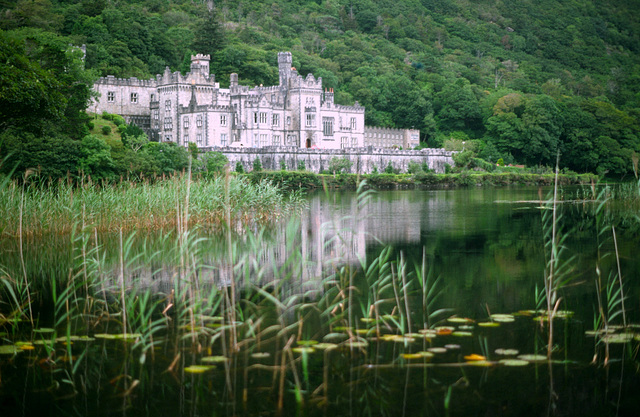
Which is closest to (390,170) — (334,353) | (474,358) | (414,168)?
(414,168)

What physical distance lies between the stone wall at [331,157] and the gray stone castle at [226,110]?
2355 millimetres

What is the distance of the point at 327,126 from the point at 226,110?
11.9 m

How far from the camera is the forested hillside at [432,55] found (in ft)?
245

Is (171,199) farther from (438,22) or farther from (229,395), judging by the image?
(438,22)

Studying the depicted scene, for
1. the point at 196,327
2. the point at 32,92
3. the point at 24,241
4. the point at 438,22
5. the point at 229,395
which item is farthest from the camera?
the point at 438,22

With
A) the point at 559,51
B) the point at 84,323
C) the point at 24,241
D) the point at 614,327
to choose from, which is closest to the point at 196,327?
the point at 84,323

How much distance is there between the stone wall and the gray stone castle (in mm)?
2355

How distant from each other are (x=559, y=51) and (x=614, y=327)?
140825mm

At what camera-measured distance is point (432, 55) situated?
388 feet

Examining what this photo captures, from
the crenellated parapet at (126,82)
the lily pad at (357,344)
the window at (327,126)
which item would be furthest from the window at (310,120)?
the lily pad at (357,344)

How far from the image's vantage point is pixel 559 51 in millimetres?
139750

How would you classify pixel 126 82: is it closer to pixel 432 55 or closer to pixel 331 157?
pixel 331 157

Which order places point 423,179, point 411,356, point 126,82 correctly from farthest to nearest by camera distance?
1. point 126,82
2. point 423,179
3. point 411,356

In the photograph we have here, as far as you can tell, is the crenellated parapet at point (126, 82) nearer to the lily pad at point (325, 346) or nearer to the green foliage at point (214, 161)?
the green foliage at point (214, 161)
